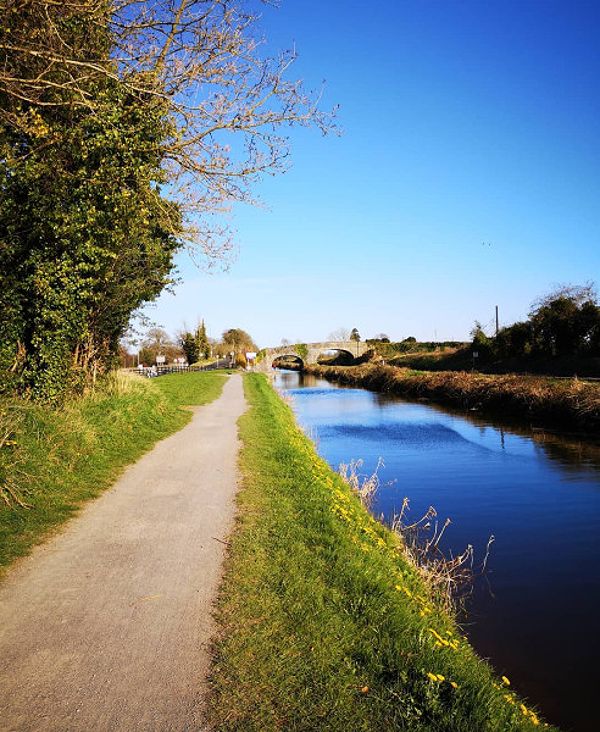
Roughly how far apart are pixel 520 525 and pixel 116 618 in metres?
7.83

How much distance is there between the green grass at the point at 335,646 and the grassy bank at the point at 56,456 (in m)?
2.40

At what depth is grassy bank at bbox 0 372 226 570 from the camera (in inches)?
249

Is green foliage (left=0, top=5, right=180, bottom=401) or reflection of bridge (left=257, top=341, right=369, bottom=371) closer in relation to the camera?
green foliage (left=0, top=5, right=180, bottom=401)

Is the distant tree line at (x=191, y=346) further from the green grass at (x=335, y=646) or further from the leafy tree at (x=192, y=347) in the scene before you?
the green grass at (x=335, y=646)

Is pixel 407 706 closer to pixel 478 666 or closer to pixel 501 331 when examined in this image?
pixel 478 666

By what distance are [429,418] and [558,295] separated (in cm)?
2271

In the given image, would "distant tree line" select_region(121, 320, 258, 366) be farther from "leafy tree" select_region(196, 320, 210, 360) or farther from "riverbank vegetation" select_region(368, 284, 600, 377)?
"riverbank vegetation" select_region(368, 284, 600, 377)

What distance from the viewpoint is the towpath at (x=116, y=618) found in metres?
3.09

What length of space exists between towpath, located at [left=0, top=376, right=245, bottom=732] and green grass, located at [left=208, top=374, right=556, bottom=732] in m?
0.23

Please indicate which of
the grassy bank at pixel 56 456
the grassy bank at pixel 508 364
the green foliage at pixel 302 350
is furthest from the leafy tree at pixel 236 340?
the grassy bank at pixel 56 456

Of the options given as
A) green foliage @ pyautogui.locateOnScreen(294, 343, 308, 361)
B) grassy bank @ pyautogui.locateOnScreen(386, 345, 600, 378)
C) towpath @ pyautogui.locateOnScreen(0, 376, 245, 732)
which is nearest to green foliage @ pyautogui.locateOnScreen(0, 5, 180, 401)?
towpath @ pyautogui.locateOnScreen(0, 376, 245, 732)

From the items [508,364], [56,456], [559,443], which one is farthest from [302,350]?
[56,456]

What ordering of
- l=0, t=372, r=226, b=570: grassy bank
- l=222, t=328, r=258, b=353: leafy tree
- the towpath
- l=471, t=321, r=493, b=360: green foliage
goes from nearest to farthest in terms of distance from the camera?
the towpath < l=0, t=372, r=226, b=570: grassy bank < l=471, t=321, r=493, b=360: green foliage < l=222, t=328, r=258, b=353: leafy tree

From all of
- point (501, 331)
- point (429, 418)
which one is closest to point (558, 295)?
point (501, 331)
